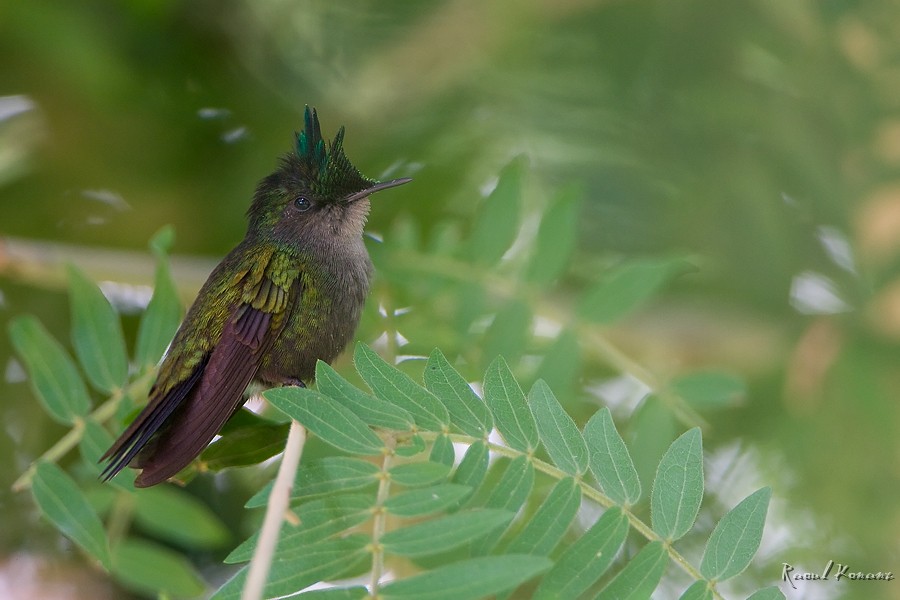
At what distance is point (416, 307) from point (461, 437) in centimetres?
128

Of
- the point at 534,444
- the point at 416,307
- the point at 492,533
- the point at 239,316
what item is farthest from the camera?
the point at 416,307

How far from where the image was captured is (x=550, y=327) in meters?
3.36

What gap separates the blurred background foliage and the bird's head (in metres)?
0.91

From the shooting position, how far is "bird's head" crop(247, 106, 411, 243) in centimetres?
279

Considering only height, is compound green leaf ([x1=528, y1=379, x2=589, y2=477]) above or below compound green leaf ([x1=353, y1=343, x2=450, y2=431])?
below

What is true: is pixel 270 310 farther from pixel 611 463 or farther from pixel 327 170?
pixel 611 463

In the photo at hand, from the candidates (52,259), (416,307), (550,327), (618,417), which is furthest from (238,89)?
(618,417)

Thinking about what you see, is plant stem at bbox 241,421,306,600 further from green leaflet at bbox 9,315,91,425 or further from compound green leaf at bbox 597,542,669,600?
green leaflet at bbox 9,315,91,425

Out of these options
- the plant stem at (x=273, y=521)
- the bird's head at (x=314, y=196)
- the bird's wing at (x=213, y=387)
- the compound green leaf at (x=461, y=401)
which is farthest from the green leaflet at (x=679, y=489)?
the bird's head at (x=314, y=196)

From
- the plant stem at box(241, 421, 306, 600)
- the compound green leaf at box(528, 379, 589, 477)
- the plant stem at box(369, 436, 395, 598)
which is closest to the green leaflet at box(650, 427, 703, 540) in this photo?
the compound green leaf at box(528, 379, 589, 477)

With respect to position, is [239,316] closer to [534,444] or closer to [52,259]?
[534,444]

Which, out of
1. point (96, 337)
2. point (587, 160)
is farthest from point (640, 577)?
point (587, 160)

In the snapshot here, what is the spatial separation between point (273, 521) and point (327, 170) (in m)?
1.55

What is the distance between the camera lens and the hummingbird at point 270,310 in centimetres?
219
